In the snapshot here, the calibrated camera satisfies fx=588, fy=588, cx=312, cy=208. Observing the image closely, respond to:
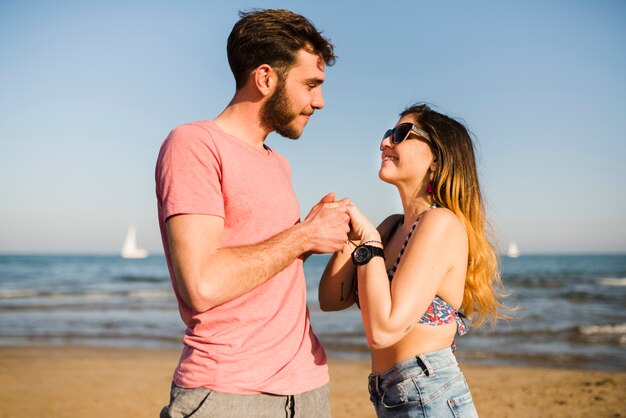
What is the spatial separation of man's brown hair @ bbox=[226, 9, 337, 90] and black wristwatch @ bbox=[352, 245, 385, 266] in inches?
35.5

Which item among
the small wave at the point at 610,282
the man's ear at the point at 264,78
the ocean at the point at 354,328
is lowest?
the small wave at the point at 610,282

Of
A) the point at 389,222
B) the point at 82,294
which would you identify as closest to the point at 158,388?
the point at 389,222

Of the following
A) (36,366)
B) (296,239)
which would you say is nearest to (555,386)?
(296,239)

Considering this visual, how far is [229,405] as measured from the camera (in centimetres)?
238

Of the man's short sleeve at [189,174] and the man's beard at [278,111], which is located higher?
the man's beard at [278,111]

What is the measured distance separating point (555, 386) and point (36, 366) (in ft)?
25.9

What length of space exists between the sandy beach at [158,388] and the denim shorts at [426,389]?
4636 mm

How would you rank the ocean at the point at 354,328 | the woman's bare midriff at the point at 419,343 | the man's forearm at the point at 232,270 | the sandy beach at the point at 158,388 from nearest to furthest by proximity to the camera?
1. the man's forearm at the point at 232,270
2. the woman's bare midriff at the point at 419,343
3. the sandy beach at the point at 158,388
4. the ocean at the point at 354,328

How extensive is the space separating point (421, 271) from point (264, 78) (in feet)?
3.75

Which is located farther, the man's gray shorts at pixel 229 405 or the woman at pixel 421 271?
the woman at pixel 421 271

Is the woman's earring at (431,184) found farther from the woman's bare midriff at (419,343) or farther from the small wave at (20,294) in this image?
the small wave at (20,294)

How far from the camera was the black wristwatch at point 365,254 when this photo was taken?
2.66m

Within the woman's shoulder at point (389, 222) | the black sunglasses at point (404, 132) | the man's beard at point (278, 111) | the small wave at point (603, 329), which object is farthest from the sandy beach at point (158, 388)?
the man's beard at point (278, 111)

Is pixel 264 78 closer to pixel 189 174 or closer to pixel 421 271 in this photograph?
pixel 189 174
